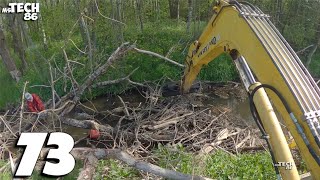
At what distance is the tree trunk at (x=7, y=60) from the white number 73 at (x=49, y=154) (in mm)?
5994

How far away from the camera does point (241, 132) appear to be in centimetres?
680

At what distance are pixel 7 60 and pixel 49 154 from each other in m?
6.61

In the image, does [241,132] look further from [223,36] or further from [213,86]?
[213,86]

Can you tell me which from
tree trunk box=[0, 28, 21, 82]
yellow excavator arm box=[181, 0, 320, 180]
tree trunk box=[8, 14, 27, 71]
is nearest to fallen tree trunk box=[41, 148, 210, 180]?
yellow excavator arm box=[181, 0, 320, 180]

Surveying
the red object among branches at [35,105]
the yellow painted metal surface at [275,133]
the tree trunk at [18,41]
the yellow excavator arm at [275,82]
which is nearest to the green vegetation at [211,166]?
the yellow excavator arm at [275,82]

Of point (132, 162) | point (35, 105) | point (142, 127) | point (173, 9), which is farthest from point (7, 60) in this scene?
point (173, 9)

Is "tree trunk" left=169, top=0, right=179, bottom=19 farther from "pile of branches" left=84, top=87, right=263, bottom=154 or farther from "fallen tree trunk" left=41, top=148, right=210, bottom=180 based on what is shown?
"fallen tree trunk" left=41, top=148, right=210, bottom=180

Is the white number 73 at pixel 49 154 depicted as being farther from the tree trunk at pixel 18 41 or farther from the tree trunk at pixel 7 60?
the tree trunk at pixel 18 41

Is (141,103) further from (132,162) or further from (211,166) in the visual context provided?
(211,166)

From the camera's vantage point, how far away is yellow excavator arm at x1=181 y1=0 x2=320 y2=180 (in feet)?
10.8

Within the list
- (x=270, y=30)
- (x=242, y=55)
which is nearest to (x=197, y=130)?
(x=242, y=55)

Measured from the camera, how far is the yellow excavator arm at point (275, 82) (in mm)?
3277

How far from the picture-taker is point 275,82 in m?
3.83

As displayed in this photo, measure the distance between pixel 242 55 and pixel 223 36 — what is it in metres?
1.02
